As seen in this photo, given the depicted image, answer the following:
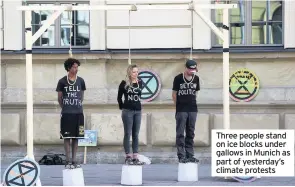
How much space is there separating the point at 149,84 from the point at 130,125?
296 centimetres

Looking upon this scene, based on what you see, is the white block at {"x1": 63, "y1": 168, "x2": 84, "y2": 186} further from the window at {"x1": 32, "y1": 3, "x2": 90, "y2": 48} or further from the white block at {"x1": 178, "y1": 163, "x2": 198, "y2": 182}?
the window at {"x1": 32, "y1": 3, "x2": 90, "y2": 48}

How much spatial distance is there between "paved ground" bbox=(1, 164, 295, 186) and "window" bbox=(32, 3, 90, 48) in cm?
249

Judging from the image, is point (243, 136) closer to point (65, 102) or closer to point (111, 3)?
point (65, 102)

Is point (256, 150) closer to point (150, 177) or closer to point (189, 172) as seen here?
point (189, 172)

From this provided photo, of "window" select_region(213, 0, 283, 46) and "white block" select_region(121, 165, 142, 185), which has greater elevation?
"window" select_region(213, 0, 283, 46)

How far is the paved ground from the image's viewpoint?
42.6ft

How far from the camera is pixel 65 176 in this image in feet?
41.9

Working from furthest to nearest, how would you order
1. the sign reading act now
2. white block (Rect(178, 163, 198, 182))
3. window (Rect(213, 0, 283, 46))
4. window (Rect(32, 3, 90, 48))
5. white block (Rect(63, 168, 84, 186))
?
window (Rect(32, 3, 90, 48))
window (Rect(213, 0, 283, 46))
white block (Rect(178, 163, 198, 182))
white block (Rect(63, 168, 84, 186))
the sign reading act now

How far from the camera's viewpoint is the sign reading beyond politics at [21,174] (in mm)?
12219

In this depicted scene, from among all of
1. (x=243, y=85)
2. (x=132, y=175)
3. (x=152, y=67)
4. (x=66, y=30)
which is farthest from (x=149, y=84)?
(x=132, y=175)

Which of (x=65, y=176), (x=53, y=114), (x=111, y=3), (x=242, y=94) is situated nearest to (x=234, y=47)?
(x=242, y=94)

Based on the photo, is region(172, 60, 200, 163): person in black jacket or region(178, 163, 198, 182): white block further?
region(172, 60, 200, 163): person in black jacket

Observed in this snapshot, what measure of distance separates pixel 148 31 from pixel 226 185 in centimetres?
446

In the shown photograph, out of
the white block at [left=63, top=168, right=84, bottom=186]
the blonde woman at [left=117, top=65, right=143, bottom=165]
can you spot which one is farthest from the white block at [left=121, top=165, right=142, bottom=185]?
Answer: the white block at [left=63, top=168, right=84, bottom=186]
